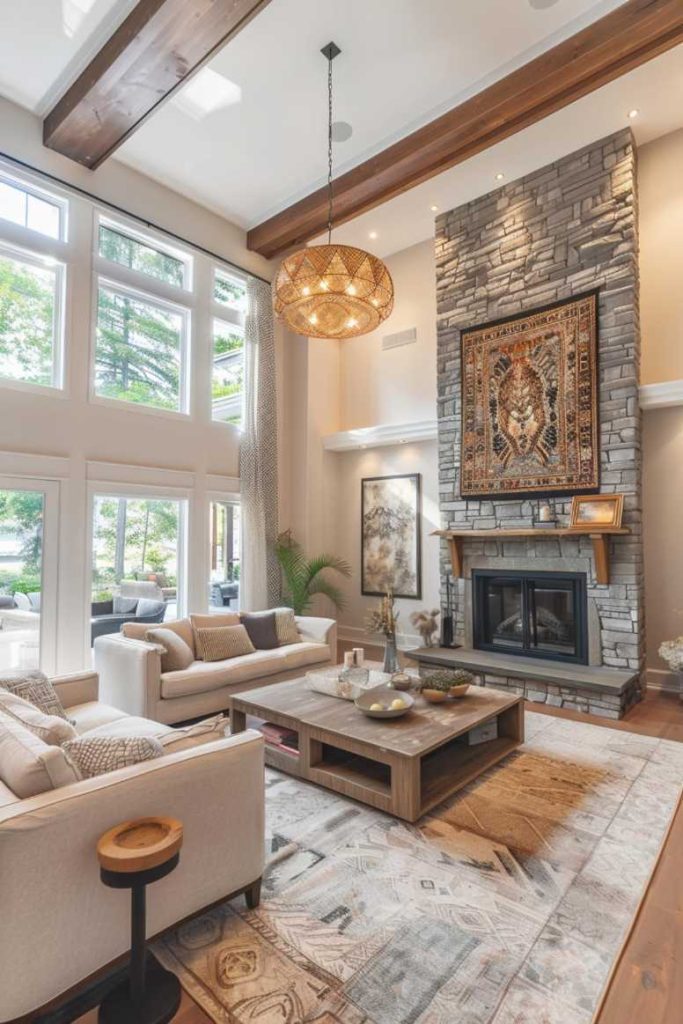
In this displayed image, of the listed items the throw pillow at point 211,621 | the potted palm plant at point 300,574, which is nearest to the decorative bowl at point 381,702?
the throw pillow at point 211,621

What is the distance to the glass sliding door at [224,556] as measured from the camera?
6.44 m

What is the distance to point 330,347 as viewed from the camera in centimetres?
775

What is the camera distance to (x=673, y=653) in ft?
15.3

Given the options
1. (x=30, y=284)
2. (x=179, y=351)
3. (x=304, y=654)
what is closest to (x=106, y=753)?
(x=304, y=654)

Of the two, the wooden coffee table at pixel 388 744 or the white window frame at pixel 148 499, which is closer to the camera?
the wooden coffee table at pixel 388 744

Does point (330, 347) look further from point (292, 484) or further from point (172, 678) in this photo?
point (172, 678)

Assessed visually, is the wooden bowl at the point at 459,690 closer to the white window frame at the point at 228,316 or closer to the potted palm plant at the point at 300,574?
the potted palm plant at the point at 300,574

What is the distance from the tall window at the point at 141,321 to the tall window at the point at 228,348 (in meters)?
0.47

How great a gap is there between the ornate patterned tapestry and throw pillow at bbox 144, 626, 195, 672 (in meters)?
3.35

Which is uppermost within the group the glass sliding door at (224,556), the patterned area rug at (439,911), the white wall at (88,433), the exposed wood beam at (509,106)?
the exposed wood beam at (509,106)

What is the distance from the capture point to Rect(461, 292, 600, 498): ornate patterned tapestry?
5.14 m

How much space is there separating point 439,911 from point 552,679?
116 inches

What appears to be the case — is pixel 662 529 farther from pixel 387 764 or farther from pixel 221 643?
pixel 221 643

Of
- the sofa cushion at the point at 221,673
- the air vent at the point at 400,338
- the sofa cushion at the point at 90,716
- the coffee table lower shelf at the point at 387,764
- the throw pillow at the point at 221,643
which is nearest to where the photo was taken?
the coffee table lower shelf at the point at 387,764
